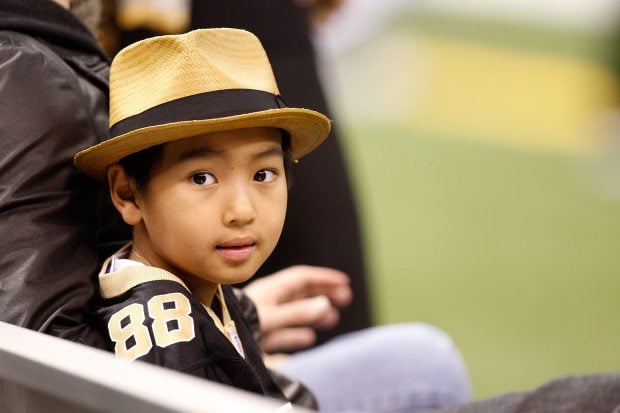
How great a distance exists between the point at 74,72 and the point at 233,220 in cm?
25

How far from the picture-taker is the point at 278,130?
94 centimetres

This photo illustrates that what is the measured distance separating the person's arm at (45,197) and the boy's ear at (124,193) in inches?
2.7

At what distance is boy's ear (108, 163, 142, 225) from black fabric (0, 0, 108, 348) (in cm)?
7

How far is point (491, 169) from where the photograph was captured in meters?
4.55

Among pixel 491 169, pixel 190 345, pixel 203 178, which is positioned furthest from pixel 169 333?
pixel 491 169

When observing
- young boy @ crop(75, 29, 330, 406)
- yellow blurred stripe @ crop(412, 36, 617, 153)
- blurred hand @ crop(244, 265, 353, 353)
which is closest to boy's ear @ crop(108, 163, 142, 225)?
young boy @ crop(75, 29, 330, 406)

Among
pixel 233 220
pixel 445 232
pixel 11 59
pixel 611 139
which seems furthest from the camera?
pixel 611 139

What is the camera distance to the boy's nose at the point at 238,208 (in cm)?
89

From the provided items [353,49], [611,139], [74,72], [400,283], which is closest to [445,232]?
[400,283]

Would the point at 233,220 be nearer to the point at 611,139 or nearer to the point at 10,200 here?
the point at 10,200

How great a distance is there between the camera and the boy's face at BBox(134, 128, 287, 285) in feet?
Result: 2.92

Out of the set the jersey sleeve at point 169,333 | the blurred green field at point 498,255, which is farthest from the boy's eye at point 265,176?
the blurred green field at point 498,255

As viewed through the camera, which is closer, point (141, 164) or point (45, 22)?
point (141, 164)

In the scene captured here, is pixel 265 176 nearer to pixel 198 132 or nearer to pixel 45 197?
pixel 198 132
